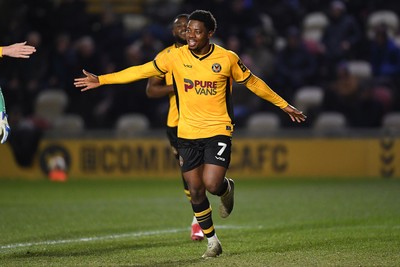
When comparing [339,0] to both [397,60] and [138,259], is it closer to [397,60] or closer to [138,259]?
[397,60]

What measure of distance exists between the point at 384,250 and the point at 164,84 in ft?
10.3

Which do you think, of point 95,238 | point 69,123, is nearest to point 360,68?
point 69,123

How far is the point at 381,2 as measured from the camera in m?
21.0

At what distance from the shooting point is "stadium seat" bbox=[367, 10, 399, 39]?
20.4m

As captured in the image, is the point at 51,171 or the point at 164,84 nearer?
the point at 164,84

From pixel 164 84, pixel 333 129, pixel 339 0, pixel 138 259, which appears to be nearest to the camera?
pixel 138 259

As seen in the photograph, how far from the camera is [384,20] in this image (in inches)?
804

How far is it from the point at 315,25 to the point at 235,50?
8.39ft

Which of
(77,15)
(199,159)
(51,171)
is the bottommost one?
(51,171)

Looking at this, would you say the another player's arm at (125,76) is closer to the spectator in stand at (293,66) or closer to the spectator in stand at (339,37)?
the spectator in stand at (293,66)

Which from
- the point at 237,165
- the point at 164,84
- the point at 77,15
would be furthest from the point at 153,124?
A: the point at 164,84

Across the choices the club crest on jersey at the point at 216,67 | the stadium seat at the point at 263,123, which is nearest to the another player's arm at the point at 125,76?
the club crest on jersey at the point at 216,67

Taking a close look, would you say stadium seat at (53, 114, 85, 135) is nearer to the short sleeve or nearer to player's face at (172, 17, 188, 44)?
player's face at (172, 17, 188, 44)

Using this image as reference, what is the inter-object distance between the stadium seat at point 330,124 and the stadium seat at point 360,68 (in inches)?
56.9
